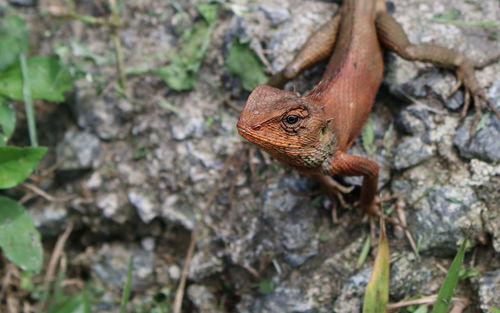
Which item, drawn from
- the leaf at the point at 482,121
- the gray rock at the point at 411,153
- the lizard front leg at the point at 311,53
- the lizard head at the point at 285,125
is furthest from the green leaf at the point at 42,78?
the leaf at the point at 482,121

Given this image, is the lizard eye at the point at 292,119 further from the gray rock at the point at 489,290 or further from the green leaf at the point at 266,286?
the gray rock at the point at 489,290

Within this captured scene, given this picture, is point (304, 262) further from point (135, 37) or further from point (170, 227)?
point (135, 37)

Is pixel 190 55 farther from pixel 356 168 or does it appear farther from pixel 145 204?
pixel 356 168

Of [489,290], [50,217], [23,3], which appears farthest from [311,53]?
[23,3]

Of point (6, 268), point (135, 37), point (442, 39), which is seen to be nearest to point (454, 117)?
point (442, 39)

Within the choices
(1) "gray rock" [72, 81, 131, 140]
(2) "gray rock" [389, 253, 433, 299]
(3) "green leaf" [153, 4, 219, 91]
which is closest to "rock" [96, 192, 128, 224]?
(1) "gray rock" [72, 81, 131, 140]
